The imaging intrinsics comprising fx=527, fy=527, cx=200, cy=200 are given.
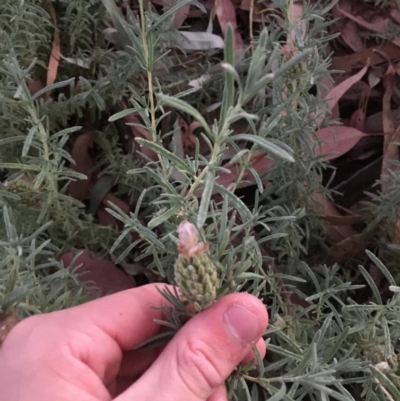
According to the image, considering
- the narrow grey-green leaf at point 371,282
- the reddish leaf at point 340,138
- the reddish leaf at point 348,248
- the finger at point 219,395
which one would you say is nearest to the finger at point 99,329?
the finger at point 219,395

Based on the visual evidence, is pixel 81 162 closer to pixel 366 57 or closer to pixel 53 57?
pixel 53 57

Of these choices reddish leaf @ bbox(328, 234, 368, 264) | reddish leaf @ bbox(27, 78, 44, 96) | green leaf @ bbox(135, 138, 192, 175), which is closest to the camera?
green leaf @ bbox(135, 138, 192, 175)

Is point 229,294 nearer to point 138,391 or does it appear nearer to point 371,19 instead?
point 138,391

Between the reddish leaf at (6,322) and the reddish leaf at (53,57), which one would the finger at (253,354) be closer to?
the reddish leaf at (6,322)

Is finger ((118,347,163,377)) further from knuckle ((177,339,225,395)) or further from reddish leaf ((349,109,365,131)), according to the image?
reddish leaf ((349,109,365,131))

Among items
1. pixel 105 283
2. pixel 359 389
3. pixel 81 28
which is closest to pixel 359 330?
pixel 359 389

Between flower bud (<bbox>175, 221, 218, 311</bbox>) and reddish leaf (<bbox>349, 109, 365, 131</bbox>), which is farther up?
flower bud (<bbox>175, 221, 218, 311</bbox>)

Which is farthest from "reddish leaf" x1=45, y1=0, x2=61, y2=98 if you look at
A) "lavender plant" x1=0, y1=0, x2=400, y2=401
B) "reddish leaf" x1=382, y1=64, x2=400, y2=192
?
"reddish leaf" x1=382, y1=64, x2=400, y2=192
